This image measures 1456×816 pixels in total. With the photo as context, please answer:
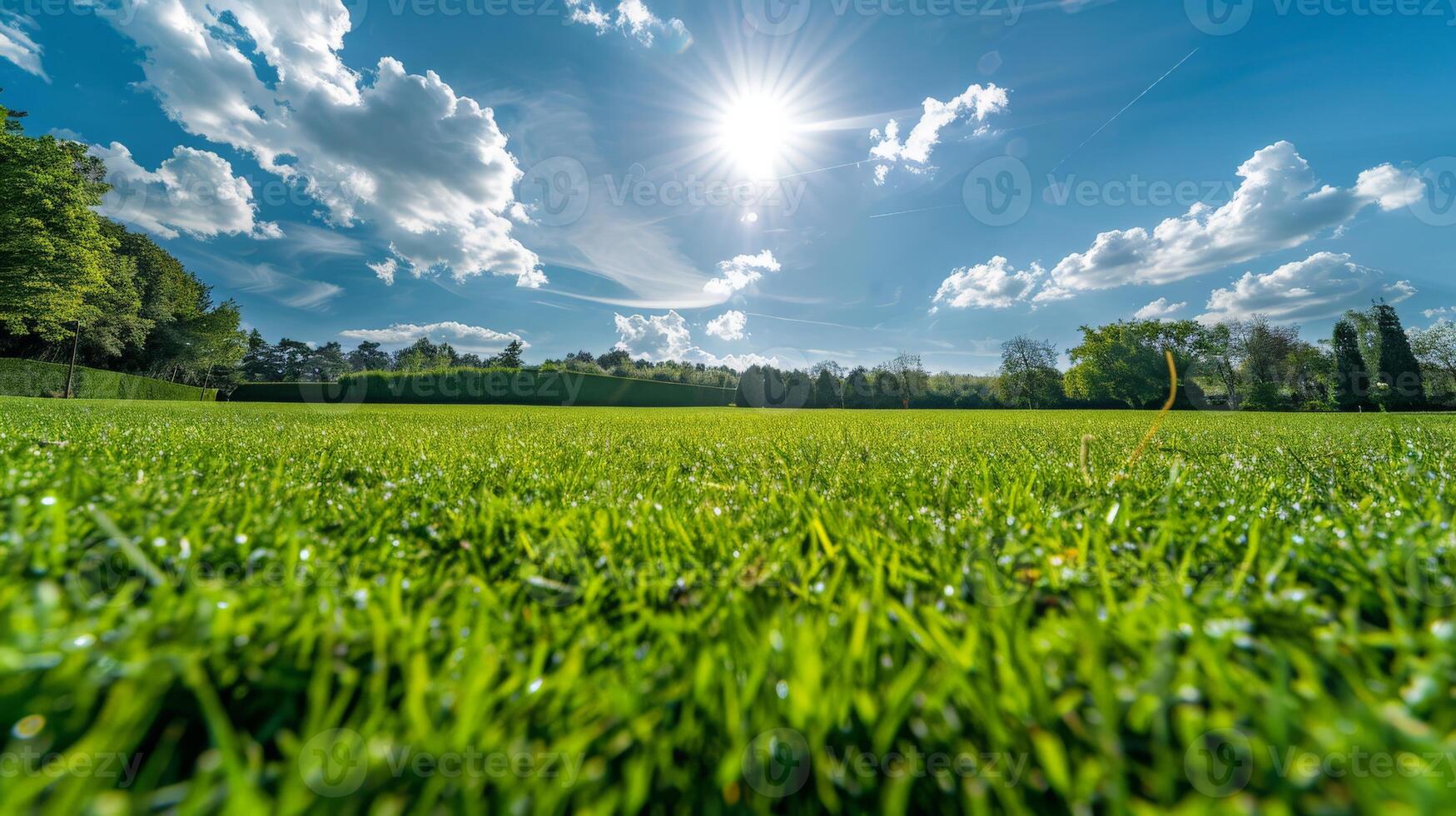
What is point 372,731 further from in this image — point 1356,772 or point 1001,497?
point 1001,497

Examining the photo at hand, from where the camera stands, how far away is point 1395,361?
3462cm

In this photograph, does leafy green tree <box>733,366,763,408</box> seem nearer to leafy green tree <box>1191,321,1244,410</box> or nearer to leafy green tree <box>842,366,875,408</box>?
leafy green tree <box>842,366,875,408</box>

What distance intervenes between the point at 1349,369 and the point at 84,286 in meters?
73.3

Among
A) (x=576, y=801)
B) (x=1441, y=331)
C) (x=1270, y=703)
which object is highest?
(x=1441, y=331)

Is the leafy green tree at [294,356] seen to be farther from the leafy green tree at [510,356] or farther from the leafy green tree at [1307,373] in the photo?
the leafy green tree at [1307,373]

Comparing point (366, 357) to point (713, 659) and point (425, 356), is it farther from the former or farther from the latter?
point (713, 659)

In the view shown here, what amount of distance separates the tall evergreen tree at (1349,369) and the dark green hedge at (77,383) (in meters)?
72.4

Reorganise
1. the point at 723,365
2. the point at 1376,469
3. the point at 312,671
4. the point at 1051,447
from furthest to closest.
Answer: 1. the point at 723,365
2. the point at 1051,447
3. the point at 1376,469
4. the point at 312,671

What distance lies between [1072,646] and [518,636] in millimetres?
861

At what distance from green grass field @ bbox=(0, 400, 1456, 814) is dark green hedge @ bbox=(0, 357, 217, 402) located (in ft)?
128

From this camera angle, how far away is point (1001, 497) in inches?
74.4

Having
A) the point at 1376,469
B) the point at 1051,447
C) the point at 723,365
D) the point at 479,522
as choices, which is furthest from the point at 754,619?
the point at 723,365

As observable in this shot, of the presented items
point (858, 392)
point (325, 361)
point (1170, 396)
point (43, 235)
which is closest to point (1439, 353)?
point (858, 392)

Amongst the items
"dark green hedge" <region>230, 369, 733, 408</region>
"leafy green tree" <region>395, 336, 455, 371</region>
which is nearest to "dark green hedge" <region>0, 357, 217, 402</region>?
"dark green hedge" <region>230, 369, 733, 408</region>
